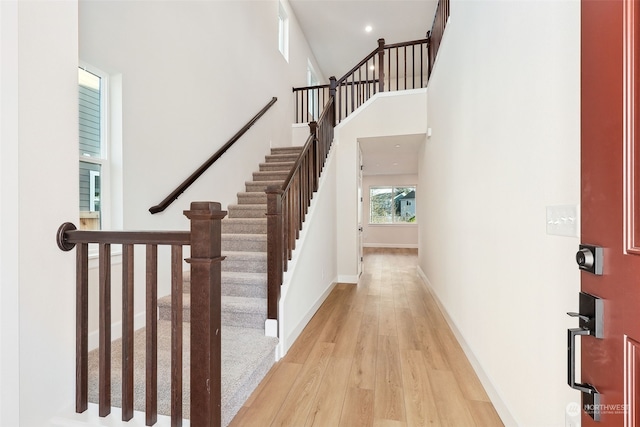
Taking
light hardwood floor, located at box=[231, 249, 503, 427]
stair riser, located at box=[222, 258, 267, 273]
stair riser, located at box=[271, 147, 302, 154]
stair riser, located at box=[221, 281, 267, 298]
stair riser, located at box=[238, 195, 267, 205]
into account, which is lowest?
light hardwood floor, located at box=[231, 249, 503, 427]

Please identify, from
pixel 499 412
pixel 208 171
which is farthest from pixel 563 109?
pixel 208 171

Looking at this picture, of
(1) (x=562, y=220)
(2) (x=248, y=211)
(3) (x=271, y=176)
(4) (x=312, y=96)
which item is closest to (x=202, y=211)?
(1) (x=562, y=220)

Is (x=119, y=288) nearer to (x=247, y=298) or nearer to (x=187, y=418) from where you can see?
(x=247, y=298)

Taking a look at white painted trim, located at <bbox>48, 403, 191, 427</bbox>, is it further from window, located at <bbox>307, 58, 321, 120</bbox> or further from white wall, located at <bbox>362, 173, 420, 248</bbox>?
white wall, located at <bbox>362, 173, 420, 248</bbox>

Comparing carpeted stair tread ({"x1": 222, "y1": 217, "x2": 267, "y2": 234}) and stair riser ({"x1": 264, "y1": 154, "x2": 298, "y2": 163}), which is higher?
stair riser ({"x1": 264, "y1": 154, "x2": 298, "y2": 163})

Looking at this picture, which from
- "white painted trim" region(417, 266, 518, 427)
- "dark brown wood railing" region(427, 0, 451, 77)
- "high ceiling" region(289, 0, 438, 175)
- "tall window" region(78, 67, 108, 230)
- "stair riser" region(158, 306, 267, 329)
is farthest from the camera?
"high ceiling" region(289, 0, 438, 175)

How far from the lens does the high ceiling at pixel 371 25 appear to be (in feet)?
19.1

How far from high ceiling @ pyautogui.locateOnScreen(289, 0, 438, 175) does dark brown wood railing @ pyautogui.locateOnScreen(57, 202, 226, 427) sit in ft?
13.5

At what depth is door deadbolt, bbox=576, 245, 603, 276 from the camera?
0.75m

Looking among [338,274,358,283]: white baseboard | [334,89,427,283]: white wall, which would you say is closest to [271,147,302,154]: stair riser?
[334,89,427,283]: white wall

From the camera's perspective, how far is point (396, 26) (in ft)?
21.9

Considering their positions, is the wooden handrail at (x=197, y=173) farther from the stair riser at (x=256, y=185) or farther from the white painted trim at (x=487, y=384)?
the white painted trim at (x=487, y=384)

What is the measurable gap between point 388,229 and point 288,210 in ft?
25.6

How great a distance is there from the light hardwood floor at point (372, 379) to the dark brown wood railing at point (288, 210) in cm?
54
